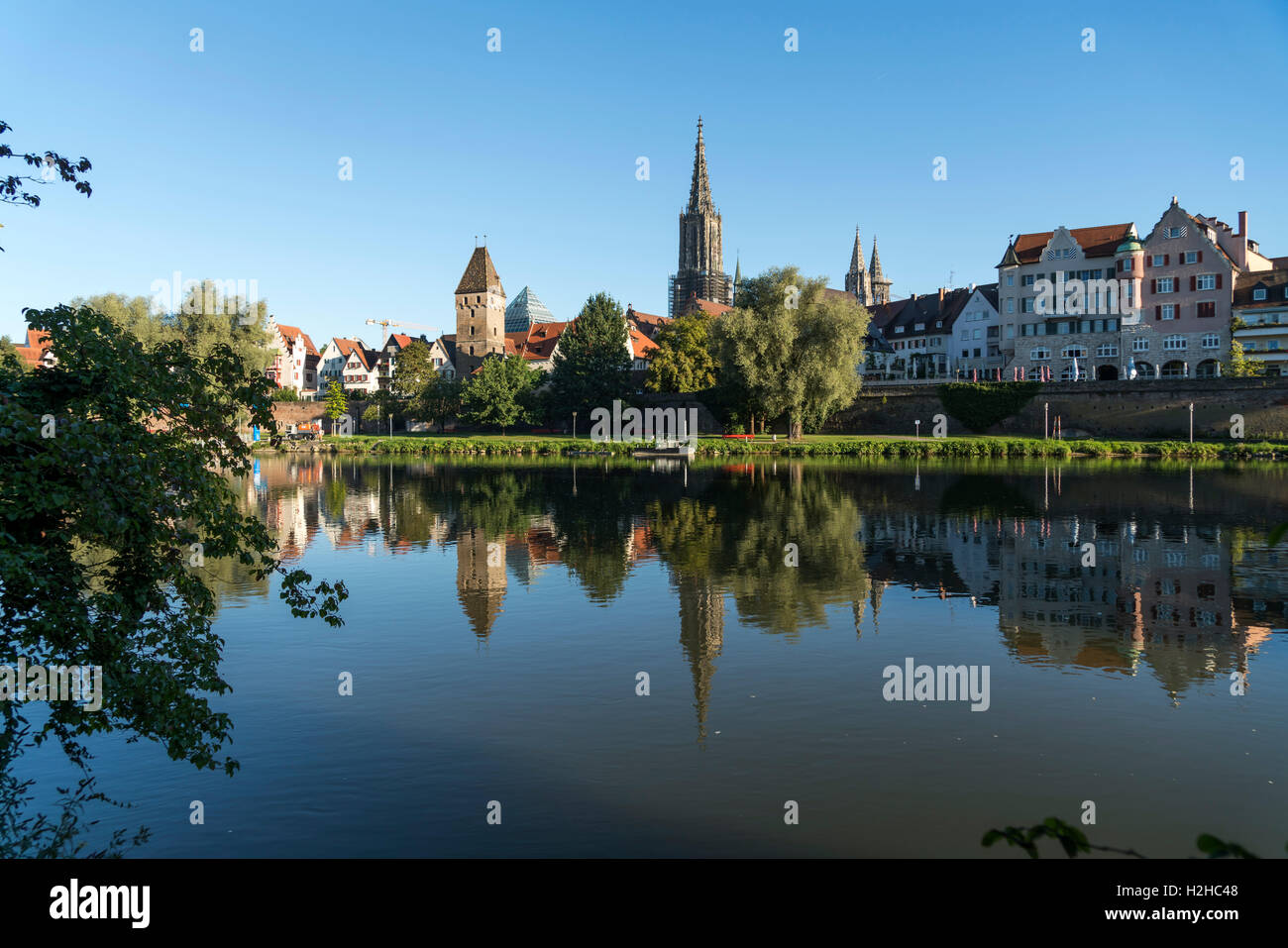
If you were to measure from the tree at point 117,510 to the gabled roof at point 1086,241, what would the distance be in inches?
3849

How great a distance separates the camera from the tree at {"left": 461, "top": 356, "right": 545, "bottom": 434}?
106562mm

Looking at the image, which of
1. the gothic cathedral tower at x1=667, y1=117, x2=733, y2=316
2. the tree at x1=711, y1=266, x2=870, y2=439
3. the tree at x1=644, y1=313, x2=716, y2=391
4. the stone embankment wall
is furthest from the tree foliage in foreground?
the gothic cathedral tower at x1=667, y1=117, x2=733, y2=316

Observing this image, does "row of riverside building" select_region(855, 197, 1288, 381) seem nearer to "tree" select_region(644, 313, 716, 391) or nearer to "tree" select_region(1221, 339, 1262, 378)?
"tree" select_region(1221, 339, 1262, 378)

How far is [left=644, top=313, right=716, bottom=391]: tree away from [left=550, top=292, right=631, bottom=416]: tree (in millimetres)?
4678

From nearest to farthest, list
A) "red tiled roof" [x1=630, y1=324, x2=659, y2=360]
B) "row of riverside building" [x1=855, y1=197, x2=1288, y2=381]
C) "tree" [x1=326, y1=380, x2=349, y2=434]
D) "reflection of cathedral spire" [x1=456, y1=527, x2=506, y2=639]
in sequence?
"reflection of cathedral spire" [x1=456, y1=527, x2=506, y2=639] < "row of riverside building" [x1=855, y1=197, x2=1288, y2=381] < "tree" [x1=326, y1=380, x2=349, y2=434] < "red tiled roof" [x1=630, y1=324, x2=659, y2=360]

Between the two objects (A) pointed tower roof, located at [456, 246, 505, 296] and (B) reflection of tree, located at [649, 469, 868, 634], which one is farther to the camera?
(A) pointed tower roof, located at [456, 246, 505, 296]

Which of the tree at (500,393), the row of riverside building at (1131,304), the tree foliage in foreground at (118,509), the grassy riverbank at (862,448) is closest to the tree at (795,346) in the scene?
the grassy riverbank at (862,448)

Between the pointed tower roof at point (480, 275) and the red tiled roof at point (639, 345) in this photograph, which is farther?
the red tiled roof at point (639, 345)

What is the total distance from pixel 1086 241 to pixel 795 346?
36.6 meters

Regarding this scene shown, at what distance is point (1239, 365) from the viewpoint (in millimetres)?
82188

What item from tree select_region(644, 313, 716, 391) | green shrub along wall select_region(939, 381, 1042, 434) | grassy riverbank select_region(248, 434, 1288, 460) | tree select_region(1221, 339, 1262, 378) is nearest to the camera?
grassy riverbank select_region(248, 434, 1288, 460)

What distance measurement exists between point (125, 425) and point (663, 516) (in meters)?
33.0

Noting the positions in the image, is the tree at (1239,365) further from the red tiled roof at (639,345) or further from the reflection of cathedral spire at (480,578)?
Result: the red tiled roof at (639,345)

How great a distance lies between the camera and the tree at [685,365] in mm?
103375
